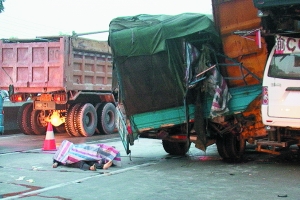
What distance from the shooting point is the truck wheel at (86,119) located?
16.6 metres

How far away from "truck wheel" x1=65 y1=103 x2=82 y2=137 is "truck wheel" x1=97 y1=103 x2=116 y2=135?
119cm

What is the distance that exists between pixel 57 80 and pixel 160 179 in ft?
29.1

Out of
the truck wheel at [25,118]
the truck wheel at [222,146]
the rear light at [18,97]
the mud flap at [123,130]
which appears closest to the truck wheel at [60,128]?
the truck wheel at [25,118]

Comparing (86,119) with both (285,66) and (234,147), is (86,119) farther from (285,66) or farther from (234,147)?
(285,66)

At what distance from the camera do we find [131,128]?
955 cm

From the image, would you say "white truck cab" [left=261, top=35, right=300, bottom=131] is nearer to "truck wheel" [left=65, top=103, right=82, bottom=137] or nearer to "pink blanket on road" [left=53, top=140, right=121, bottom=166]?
"pink blanket on road" [left=53, top=140, right=121, bottom=166]

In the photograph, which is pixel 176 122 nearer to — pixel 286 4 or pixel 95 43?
pixel 286 4

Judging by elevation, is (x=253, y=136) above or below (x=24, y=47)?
below

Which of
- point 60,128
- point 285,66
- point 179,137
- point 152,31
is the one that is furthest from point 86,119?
point 285,66

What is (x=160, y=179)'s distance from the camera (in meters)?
7.81

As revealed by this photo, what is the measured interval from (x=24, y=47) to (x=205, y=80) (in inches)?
362

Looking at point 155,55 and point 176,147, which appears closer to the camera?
point 155,55

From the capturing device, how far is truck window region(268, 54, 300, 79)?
308 inches

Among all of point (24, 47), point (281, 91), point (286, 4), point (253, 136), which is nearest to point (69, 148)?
point (253, 136)
